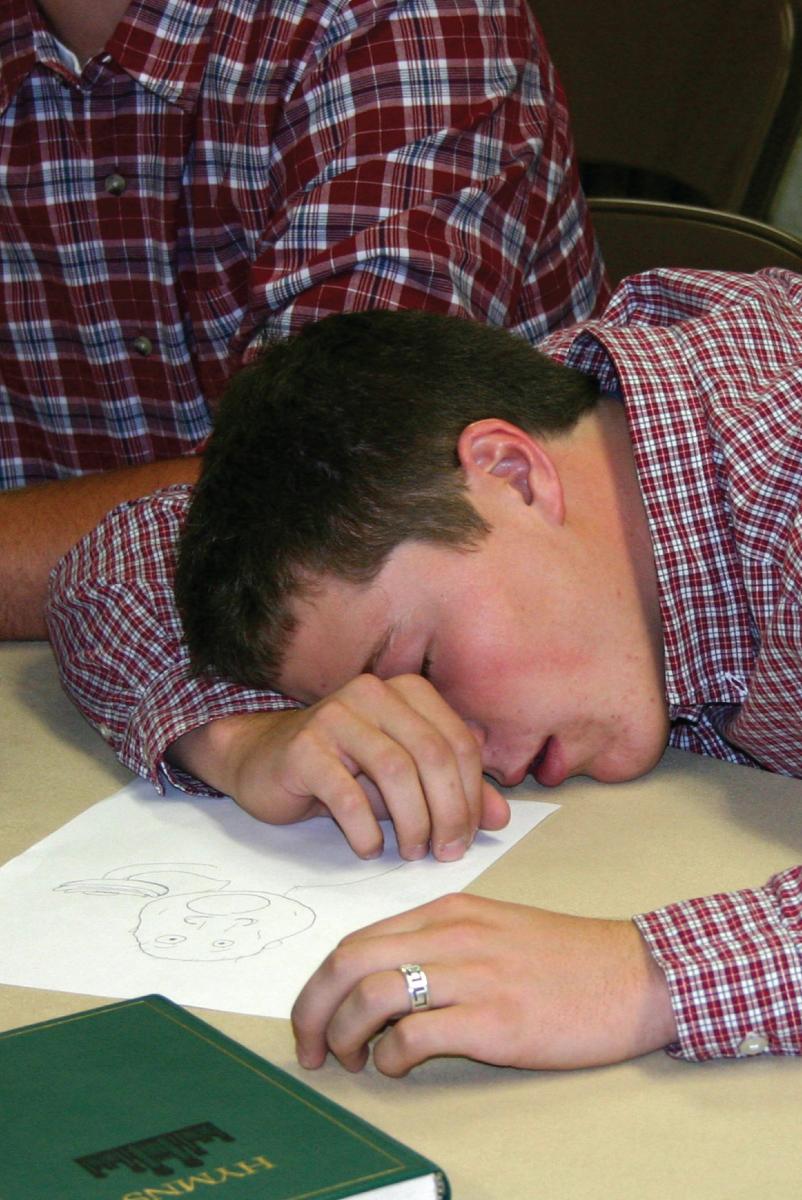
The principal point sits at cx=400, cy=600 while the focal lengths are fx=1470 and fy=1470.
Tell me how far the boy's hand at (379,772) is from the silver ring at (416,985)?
0.20 metres

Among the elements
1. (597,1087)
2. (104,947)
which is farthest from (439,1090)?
(104,947)

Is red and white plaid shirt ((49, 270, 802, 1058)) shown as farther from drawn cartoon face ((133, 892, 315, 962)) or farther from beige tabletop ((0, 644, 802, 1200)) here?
drawn cartoon face ((133, 892, 315, 962))

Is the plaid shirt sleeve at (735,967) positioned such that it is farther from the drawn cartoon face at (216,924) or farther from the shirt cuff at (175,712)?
the shirt cuff at (175,712)

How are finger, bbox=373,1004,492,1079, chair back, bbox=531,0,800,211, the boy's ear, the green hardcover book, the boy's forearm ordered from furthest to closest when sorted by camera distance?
chair back, bbox=531,0,800,211
the boy's forearm
the boy's ear
finger, bbox=373,1004,492,1079
the green hardcover book

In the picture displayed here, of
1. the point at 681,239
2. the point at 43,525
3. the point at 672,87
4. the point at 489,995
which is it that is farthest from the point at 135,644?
the point at 672,87

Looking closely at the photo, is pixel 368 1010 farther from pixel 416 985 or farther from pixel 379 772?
pixel 379 772

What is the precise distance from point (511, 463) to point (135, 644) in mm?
345

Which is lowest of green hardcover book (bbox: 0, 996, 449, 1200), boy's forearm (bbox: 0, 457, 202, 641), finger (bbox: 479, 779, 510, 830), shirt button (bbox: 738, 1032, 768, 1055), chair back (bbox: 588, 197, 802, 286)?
boy's forearm (bbox: 0, 457, 202, 641)

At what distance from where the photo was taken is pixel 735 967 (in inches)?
26.9

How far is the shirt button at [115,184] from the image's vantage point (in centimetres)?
153

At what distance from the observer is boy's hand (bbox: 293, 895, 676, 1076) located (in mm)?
641

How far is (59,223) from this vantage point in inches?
61.9

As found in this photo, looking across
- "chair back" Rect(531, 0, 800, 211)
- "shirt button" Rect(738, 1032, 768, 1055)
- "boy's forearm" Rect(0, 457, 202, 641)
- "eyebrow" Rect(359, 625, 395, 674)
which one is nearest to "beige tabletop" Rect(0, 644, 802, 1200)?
"shirt button" Rect(738, 1032, 768, 1055)

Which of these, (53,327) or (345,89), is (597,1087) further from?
(53,327)
